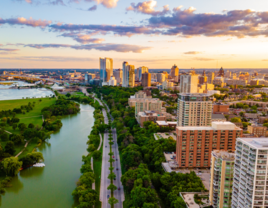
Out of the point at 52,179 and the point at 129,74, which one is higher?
the point at 129,74

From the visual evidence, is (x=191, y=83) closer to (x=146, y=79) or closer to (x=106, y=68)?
(x=146, y=79)

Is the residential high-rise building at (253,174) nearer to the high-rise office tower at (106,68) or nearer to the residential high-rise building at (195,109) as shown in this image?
the residential high-rise building at (195,109)

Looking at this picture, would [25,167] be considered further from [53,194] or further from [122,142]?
[122,142]

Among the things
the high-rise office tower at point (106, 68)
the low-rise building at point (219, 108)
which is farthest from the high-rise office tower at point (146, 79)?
the low-rise building at point (219, 108)

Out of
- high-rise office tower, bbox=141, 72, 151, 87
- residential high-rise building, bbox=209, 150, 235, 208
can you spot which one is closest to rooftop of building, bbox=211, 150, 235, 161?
residential high-rise building, bbox=209, 150, 235, 208

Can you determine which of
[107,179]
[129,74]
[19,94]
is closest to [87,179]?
[107,179]

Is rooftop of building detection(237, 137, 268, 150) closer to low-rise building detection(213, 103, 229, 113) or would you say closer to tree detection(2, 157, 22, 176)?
tree detection(2, 157, 22, 176)
